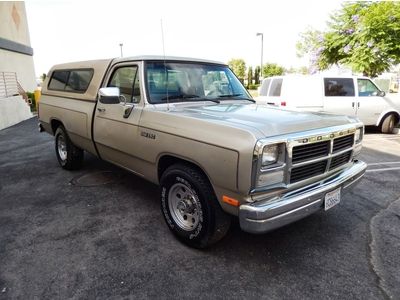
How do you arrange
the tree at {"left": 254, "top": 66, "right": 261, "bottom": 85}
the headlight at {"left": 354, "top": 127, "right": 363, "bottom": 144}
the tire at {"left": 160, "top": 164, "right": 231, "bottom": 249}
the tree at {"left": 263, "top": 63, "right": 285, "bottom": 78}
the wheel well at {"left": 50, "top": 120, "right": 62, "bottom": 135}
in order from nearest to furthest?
the tire at {"left": 160, "top": 164, "right": 231, "bottom": 249}
the headlight at {"left": 354, "top": 127, "right": 363, "bottom": 144}
the wheel well at {"left": 50, "top": 120, "right": 62, "bottom": 135}
the tree at {"left": 254, "top": 66, "right": 261, "bottom": 85}
the tree at {"left": 263, "top": 63, "right": 285, "bottom": 78}

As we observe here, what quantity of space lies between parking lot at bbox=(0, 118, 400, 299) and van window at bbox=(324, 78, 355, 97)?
492 centimetres

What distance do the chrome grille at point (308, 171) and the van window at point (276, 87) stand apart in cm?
636

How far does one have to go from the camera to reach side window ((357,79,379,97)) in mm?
9320

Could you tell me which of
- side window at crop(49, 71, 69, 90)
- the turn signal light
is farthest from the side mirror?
side window at crop(49, 71, 69, 90)

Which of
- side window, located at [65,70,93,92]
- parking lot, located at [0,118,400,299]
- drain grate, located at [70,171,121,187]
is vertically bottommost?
parking lot, located at [0,118,400,299]

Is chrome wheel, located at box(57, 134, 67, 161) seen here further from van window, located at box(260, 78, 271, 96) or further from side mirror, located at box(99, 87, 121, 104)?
van window, located at box(260, 78, 271, 96)

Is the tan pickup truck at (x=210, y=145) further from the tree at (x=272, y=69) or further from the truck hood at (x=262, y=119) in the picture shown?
the tree at (x=272, y=69)

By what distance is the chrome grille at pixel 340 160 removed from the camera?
312cm

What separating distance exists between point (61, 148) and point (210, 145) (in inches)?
167

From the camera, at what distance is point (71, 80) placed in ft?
17.5

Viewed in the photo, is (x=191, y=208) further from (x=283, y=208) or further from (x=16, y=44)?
(x=16, y=44)

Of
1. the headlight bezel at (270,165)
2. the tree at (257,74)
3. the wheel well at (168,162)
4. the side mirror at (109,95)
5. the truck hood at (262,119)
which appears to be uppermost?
the tree at (257,74)

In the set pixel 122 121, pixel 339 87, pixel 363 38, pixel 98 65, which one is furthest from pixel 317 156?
pixel 363 38

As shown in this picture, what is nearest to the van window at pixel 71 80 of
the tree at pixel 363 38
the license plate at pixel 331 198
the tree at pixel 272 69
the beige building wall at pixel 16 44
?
the license plate at pixel 331 198
